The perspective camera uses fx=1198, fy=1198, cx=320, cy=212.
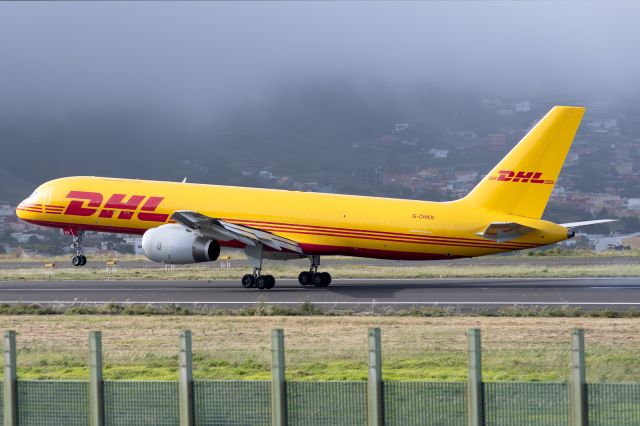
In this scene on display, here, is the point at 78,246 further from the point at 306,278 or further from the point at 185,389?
the point at 185,389

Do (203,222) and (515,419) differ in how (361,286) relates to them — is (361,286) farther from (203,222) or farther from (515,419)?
(515,419)

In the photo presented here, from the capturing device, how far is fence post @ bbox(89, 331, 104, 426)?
46.5 feet

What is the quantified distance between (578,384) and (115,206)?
39182 mm

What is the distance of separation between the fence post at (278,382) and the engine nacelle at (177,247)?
32.7 metres

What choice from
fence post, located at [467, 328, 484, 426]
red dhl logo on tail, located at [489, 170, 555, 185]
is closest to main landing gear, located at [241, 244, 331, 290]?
red dhl logo on tail, located at [489, 170, 555, 185]

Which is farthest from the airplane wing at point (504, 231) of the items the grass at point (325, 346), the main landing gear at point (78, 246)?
the main landing gear at point (78, 246)

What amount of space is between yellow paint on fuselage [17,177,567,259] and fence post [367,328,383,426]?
32.8 meters

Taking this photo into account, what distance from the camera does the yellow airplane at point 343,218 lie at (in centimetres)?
4659

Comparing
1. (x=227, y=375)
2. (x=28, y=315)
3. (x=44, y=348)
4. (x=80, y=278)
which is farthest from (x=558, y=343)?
(x=80, y=278)

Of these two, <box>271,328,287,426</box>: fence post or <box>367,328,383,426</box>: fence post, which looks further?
<box>271,328,287,426</box>: fence post

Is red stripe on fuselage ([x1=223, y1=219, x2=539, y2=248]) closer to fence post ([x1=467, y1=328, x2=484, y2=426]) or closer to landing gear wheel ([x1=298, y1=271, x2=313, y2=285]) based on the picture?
landing gear wheel ([x1=298, y1=271, x2=313, y2=285])

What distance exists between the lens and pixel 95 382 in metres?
14.7

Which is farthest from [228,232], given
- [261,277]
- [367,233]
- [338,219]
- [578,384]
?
[578,384]

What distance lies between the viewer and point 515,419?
1388 cm
